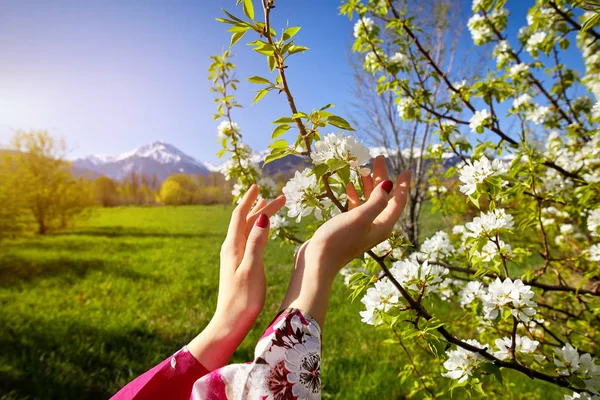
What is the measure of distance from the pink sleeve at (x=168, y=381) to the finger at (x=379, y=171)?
72 centimetres

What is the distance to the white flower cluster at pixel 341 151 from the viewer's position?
937 mm


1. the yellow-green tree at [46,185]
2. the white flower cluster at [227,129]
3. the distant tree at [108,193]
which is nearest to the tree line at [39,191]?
the yellow-green tree at [46,185]

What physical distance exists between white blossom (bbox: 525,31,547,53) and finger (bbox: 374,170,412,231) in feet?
8.45

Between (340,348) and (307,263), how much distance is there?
3.12 meters

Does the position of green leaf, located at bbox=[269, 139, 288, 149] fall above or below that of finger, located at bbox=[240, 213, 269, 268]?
above

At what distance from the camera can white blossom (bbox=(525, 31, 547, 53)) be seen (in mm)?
2706

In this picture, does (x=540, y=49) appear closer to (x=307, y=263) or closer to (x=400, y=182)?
(x=400, y=182)

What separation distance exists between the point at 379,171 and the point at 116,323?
4196 millimetres

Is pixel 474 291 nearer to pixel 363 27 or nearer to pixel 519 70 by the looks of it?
pixel 519 70

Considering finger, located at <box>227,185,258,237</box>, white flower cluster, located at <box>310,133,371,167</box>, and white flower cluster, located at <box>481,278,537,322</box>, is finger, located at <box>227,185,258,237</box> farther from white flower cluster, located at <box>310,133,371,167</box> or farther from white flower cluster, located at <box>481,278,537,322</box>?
white flower cluster, located at <box>481,278,537,322</box>

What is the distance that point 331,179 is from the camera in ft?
3.55

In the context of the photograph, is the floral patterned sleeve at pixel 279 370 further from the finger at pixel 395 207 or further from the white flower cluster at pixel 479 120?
the white flower cluster at pixel 479 120

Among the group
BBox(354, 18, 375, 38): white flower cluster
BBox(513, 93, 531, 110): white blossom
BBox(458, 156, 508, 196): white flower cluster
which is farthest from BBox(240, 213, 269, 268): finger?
BBox(513, 93, 531, 110): white blossom

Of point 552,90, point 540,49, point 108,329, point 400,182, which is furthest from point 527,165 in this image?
point 108,329
